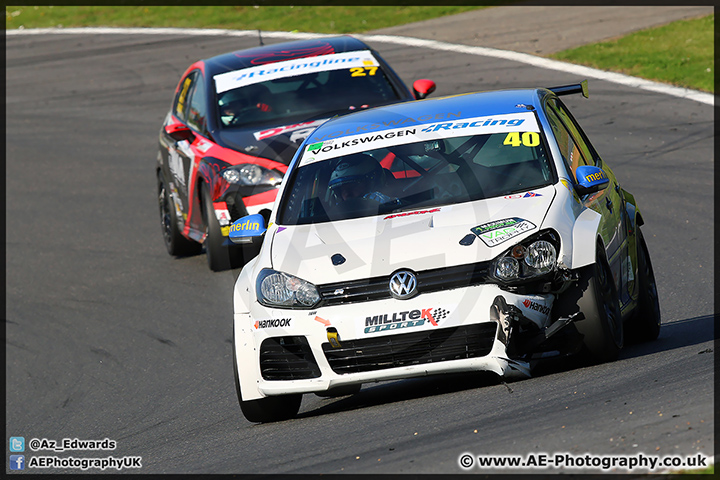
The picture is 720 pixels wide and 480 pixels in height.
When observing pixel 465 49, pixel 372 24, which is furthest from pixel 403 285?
pixel 372 24

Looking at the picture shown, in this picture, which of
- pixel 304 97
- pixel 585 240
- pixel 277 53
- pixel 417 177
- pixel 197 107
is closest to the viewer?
pixel 585 240

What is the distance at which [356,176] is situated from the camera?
7.26 metres

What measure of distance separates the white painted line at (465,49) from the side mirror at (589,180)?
9.45m

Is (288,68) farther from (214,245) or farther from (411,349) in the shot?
(411,349)

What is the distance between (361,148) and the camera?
7445mm

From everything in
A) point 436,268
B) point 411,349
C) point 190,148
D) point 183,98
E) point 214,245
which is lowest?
point 214,245

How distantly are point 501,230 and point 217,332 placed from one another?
13.6ft

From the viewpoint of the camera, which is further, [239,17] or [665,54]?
[239,17]

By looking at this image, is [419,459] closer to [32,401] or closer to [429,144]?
[429,144]

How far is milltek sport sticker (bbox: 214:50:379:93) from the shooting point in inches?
458

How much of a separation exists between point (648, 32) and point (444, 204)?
1455 cm

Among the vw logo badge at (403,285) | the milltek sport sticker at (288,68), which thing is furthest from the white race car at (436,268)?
the milltek sport sticker at (288,68)

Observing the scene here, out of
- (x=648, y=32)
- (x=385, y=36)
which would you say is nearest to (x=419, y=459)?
(x=648, y=32)

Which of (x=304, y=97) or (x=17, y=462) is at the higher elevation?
(x=304, y=97)
